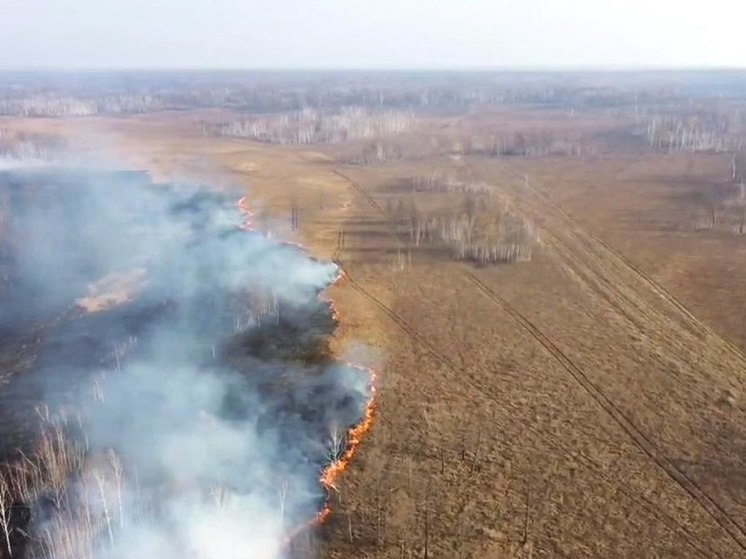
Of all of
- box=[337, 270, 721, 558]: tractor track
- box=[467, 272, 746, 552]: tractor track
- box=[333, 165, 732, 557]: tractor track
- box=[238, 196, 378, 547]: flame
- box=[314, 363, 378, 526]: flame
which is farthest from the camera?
box=[314, 363, 378, 526]: flame

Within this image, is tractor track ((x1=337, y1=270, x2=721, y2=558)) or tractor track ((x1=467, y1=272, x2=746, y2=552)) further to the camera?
tractor track ((x1=467, y1=272, x2=746, y2=552))

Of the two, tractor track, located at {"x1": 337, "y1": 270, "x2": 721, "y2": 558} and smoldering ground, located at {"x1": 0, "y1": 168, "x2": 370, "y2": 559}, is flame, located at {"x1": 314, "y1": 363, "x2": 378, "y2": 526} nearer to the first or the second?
smoldering ground, located at {"x1": 0, "y1": 168, "x2": 370, "y2": 559}

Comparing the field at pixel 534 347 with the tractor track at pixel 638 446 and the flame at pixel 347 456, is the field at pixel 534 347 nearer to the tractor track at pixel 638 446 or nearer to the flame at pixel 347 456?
the tractor track at pixel 638 446

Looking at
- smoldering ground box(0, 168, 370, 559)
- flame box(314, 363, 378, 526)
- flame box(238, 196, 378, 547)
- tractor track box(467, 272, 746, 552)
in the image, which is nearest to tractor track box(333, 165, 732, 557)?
tractor track box(467, 272, 746, 552)

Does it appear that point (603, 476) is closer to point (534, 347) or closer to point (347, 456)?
point (347, 456)

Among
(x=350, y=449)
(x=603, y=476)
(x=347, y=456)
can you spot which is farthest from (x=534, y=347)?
(x=347, y=456)

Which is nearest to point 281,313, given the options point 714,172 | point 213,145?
point 714,172

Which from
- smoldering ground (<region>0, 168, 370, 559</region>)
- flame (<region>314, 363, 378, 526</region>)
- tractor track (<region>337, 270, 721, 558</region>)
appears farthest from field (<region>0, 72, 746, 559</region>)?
smoldering ground (<region>0, 168, 370, 559</region>)

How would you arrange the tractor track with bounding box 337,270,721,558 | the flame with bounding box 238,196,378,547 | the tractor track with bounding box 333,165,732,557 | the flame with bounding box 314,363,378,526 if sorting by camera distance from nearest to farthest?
the tractor track with bounding box 337,270,721,558 → the tractor track with bounding box 333,165,732,557 → the flame with bounding box 238,196,378,547 → the flame with bounding box 314,363,378,526
